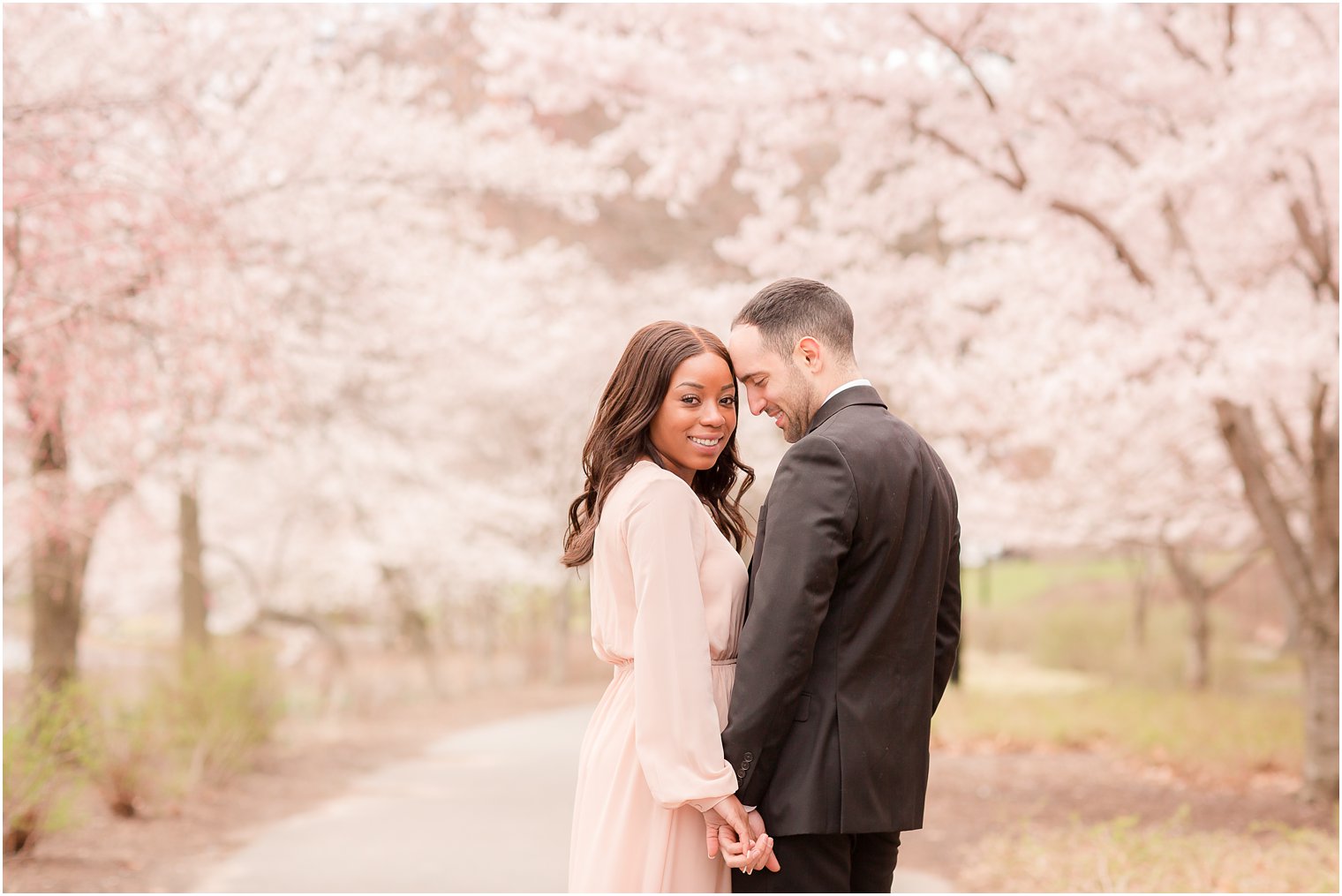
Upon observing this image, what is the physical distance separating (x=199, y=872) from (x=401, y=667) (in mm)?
12389

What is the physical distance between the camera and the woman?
2.67m

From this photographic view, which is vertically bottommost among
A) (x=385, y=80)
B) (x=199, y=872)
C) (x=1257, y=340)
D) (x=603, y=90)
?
(x=199, y=872)

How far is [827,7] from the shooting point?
24.0 feet

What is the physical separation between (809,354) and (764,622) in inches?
27.9

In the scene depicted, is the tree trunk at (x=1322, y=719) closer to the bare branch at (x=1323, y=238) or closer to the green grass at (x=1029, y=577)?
the bare branch at (x=1323, y=238)

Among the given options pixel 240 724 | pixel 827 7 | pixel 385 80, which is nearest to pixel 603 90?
pixel 827 7

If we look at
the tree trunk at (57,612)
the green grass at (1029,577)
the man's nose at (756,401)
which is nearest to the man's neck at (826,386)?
the man's nose at (756,401)

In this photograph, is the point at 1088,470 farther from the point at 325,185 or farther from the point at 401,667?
the point at 401,667

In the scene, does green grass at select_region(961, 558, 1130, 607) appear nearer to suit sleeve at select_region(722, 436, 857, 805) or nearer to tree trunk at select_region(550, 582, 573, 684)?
tree trunk at select_region(550, 582, 573, 684)

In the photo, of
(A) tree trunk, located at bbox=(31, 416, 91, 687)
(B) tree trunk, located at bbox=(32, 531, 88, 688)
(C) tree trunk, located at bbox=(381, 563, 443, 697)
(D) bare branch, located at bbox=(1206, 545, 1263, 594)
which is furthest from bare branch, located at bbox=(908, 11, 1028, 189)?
(C) tree trunk, located at bbox=(381, 563, 443, 697)

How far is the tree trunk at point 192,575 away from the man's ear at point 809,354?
10.3 m

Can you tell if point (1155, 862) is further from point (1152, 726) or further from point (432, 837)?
point (1152, 726)

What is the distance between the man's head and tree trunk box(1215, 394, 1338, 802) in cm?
544

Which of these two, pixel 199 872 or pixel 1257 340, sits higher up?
pixel 1257 340
